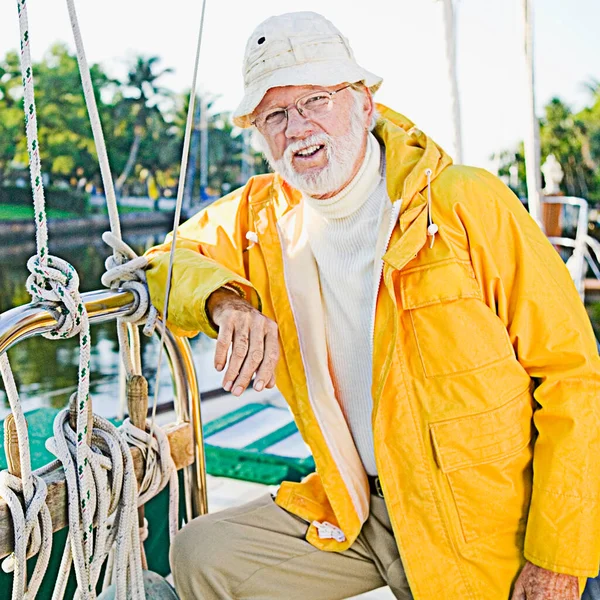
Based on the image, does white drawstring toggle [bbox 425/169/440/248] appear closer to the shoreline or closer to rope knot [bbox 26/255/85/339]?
rope knot [bbox 26/255/85/339]

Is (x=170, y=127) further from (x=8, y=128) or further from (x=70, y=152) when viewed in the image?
(x=8, y=128)

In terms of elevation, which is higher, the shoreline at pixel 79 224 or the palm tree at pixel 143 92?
the palm tree at pixel 143 92

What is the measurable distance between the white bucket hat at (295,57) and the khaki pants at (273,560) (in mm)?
905

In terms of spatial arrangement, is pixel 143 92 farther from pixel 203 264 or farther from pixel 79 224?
pixel 203 264

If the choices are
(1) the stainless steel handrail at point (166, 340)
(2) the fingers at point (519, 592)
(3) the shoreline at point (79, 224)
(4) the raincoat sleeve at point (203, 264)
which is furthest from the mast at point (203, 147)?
(2) the fingers at point (519, 592)

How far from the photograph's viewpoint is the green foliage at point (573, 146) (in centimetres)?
4484

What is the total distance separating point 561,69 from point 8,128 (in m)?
34.8

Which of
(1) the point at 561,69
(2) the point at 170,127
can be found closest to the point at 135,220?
(2) the point at 170,127

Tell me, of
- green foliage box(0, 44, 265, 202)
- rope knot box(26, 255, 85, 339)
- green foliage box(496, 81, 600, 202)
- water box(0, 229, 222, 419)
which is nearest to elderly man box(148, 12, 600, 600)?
rope knot box(26, 255, 85, 339)

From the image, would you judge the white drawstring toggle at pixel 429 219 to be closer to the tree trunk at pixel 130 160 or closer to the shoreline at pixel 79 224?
the shoreline at pixel 79 224

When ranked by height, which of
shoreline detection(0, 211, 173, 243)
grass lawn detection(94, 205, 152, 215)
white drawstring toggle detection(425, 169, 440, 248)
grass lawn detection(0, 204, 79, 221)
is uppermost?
grass lawn detection(94, 205, 152, 215)

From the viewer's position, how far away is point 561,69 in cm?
5119

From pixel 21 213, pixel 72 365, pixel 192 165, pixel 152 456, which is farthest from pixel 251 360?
pixel 192 165

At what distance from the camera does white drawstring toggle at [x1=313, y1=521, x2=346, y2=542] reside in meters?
1.63
